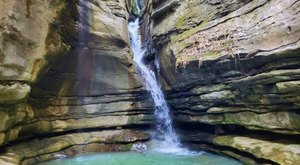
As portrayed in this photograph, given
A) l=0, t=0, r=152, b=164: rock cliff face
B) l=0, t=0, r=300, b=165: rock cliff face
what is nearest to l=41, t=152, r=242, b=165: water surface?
l=0, t=0, r=300, b=165: rock cliff face

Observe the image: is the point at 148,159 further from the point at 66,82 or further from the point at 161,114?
the point at 66,82

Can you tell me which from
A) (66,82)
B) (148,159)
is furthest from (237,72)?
(66,82)

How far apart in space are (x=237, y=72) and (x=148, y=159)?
394 centimetres

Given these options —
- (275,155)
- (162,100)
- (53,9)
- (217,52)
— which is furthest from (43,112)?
(275,155)

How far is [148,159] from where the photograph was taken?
9.32 metres

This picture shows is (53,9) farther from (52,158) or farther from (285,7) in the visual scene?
(285,7)

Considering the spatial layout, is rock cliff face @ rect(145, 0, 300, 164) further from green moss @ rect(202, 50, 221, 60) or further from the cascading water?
the cascading water

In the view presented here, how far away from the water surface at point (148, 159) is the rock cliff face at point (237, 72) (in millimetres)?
575

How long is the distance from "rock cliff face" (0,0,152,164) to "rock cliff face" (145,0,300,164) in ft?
6.96

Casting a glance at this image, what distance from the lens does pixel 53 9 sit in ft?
27.9

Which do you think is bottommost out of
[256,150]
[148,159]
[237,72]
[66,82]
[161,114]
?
[148,159]

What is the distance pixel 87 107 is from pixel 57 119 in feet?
4.41

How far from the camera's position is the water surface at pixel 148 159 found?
27.7ft

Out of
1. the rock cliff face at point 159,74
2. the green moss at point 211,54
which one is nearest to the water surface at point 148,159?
the rock cliff face at point 159,74
